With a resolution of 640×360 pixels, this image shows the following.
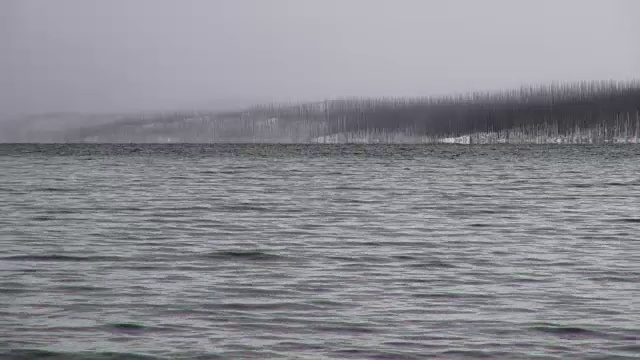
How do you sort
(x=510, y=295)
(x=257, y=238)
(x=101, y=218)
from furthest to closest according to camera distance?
(x=101, y=218)
(x=257, y=238)
(x=510, y=295)

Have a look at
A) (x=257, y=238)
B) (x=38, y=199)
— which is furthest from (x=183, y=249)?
(x=38, y=199)

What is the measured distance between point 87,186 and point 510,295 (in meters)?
46.4

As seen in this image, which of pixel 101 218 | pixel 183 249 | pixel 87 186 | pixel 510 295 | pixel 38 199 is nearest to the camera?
pixel 510 295

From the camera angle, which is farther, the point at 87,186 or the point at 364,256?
the point at 87,186

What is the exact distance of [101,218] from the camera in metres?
37.8

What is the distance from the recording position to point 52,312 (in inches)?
684

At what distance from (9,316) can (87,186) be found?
46.3 m

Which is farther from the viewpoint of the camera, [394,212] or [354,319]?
[394,212]

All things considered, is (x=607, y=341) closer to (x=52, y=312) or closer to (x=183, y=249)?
(x=52, y=312)

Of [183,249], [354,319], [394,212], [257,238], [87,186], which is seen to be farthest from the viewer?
[87,186]

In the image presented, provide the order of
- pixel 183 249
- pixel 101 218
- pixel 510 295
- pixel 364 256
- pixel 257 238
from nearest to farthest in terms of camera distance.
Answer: pixel 510 295, pixel 364 256, pixel 183 249, pixel 257 238, pixel 101 218

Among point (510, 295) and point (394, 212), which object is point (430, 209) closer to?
point (394, 212)

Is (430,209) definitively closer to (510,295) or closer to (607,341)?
(510,295)

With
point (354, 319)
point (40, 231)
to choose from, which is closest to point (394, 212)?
point (40, 231)
